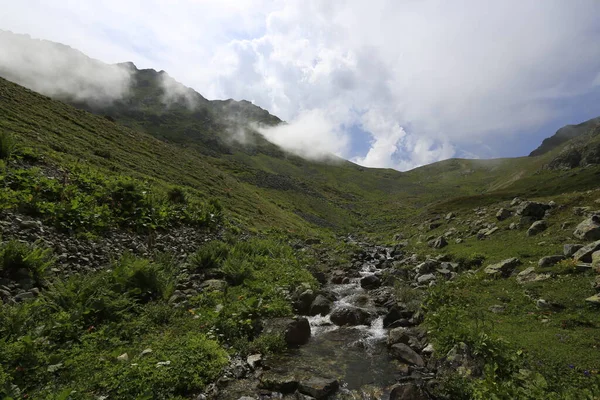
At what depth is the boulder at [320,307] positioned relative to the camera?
1502 centimetres

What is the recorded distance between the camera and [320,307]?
49.7 feet

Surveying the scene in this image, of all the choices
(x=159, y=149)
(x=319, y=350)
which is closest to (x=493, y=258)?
(x=319, y=350)

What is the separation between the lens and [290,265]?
21.9 metres

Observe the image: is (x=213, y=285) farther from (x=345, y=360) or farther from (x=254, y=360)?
(x=345, y=360)

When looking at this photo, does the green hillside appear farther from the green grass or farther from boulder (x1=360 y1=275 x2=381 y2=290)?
boulder (x1=360 y1=275 x2=381 y2=290)

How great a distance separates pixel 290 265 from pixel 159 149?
134 ft

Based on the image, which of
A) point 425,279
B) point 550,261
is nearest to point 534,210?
point 550,261

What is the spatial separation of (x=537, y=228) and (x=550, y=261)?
645cm

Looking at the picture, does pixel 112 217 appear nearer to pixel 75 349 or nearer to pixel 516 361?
pixel 75 349

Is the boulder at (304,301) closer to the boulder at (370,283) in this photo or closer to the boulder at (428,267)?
the boulder at (370,283)

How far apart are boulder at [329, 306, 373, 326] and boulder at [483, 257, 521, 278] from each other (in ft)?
22.6

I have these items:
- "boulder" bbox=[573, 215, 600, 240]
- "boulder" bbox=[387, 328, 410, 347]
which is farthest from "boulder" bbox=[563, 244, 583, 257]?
"boulder" bbox=[387, 328, 410, 347]

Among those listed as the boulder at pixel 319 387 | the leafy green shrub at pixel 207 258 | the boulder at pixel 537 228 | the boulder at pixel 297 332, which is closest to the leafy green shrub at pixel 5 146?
the leafy green shrub at pixel 207 258

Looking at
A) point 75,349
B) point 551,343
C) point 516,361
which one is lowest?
point 75,349
